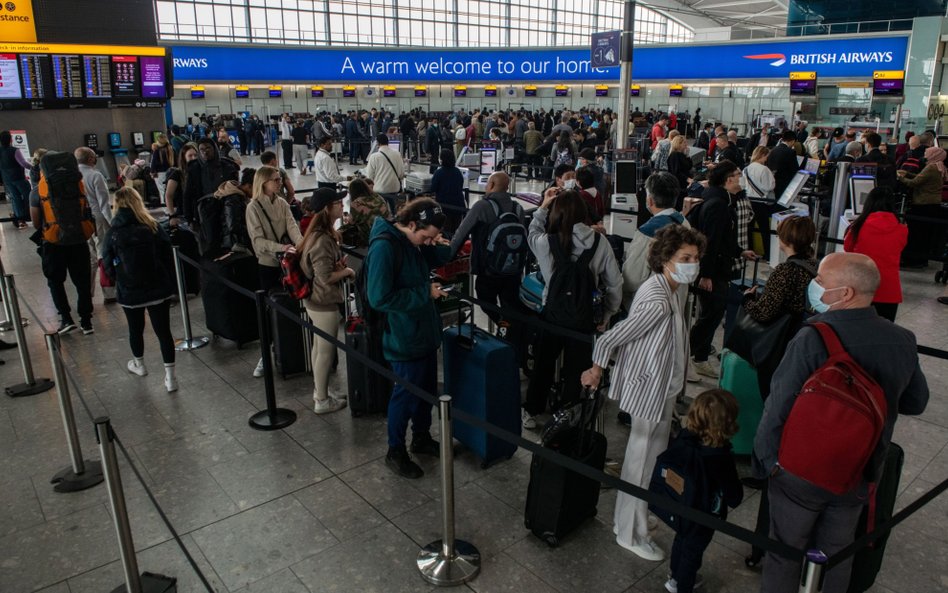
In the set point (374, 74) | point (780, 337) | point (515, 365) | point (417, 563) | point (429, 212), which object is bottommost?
point (417, 563)

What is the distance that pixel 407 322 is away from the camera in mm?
4129

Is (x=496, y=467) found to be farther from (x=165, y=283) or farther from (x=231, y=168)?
(x=231, y=168)

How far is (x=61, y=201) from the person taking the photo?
6.55m

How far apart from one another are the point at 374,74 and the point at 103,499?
32.2 metres

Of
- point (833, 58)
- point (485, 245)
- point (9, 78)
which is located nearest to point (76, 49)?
point (9, 78)

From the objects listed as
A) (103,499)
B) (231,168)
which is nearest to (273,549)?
(103,499)

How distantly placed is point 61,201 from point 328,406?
3.55m

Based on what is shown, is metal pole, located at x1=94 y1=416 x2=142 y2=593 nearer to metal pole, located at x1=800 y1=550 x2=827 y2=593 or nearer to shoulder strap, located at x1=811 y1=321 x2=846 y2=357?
metal pole, located at x1=800 y1=550 x2=827 y2=593

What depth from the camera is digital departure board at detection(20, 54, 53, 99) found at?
40.9ft

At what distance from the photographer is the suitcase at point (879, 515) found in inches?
119

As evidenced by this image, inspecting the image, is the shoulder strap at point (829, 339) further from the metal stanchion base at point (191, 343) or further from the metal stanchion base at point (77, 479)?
the metal stanchion base at point (191, 343)

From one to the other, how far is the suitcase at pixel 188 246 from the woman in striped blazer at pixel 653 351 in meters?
5.75

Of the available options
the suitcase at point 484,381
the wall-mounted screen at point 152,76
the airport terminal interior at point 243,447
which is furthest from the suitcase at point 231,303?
the wall-mounted screen at point 152,76

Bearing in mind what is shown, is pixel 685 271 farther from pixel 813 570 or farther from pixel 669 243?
pixel 813 570
